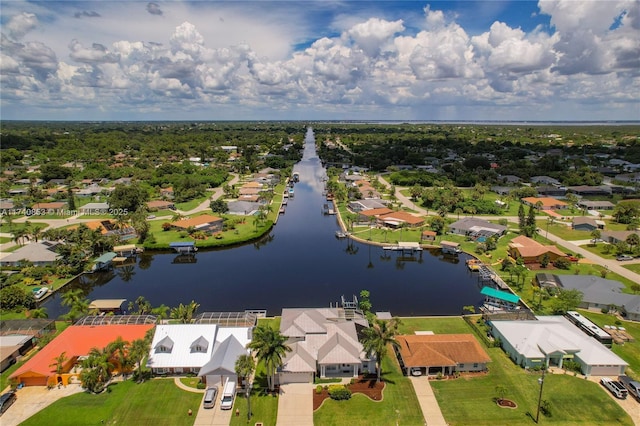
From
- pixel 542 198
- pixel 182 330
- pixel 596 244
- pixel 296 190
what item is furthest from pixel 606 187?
pixel 182 330

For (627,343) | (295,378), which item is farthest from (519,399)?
(295,378)

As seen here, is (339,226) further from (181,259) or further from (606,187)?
(606,187)

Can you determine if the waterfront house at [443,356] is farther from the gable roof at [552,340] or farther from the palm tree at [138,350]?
the palm tree at [138,350]

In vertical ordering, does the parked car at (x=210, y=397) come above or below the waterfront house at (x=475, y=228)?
below

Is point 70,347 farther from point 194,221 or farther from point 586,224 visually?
point 586,224

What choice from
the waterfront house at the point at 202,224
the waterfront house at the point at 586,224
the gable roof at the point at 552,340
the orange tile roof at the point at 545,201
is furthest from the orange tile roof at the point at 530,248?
the waterfront house at the point at 202,224

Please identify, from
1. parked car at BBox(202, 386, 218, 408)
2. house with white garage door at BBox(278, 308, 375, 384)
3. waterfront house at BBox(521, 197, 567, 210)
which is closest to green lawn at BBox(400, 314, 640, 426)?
house with white garage door at BBox(278, 308, 375, 384)
